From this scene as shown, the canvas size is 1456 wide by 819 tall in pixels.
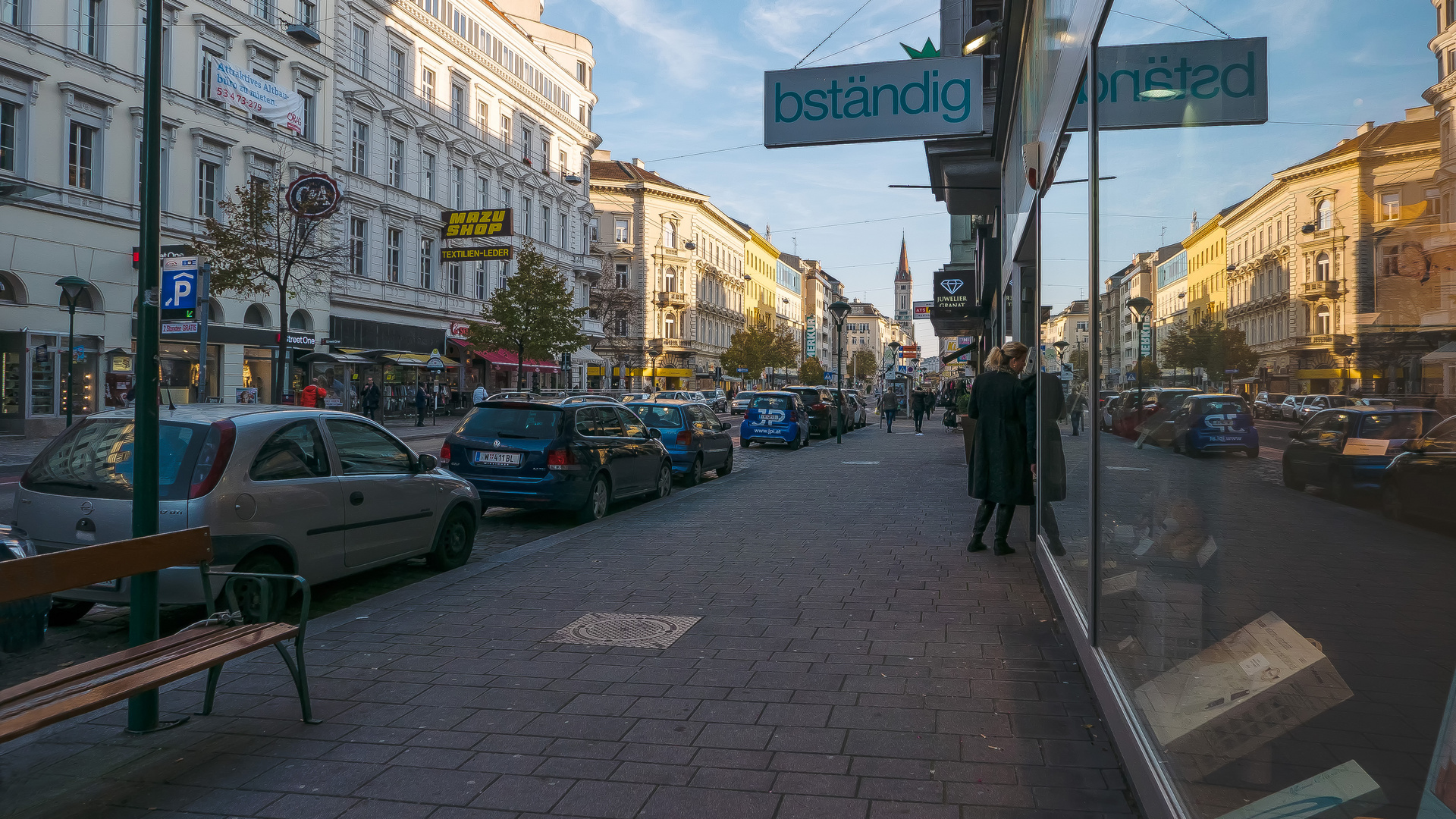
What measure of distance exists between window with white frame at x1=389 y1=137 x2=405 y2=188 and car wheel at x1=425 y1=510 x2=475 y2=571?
36228mm

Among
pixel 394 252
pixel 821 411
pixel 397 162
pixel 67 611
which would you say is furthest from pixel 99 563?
pixel 397 162

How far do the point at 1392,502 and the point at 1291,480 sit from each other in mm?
429

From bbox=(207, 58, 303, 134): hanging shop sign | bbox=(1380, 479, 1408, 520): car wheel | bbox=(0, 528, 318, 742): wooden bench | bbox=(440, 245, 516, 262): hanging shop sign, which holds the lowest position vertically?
bbox=(0, 528, 318, 742): wooden bench

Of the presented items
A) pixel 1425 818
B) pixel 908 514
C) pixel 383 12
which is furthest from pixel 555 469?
pixel 383 12

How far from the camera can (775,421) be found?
2622 centimetres

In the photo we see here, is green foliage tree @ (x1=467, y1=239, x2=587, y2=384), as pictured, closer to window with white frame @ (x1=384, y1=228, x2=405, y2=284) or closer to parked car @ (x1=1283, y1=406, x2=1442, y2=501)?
window with white frame @ (x1=384, y1=228, x2=405, y2=284)

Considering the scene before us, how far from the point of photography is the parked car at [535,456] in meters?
11.2

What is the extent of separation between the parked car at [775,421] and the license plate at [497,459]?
49.3 feet

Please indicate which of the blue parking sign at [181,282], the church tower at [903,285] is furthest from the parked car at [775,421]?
the church tower at [903,285]

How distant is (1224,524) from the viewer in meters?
2.69

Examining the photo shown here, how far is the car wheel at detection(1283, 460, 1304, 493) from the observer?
6.91 ft

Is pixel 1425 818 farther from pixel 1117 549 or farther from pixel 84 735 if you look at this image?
pixel 84 735

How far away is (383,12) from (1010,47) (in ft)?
116

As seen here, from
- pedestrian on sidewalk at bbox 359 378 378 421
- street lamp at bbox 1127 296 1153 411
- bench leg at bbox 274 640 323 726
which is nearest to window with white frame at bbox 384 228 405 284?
pedestrian on sidewalk at bbox 359 378 378 421
